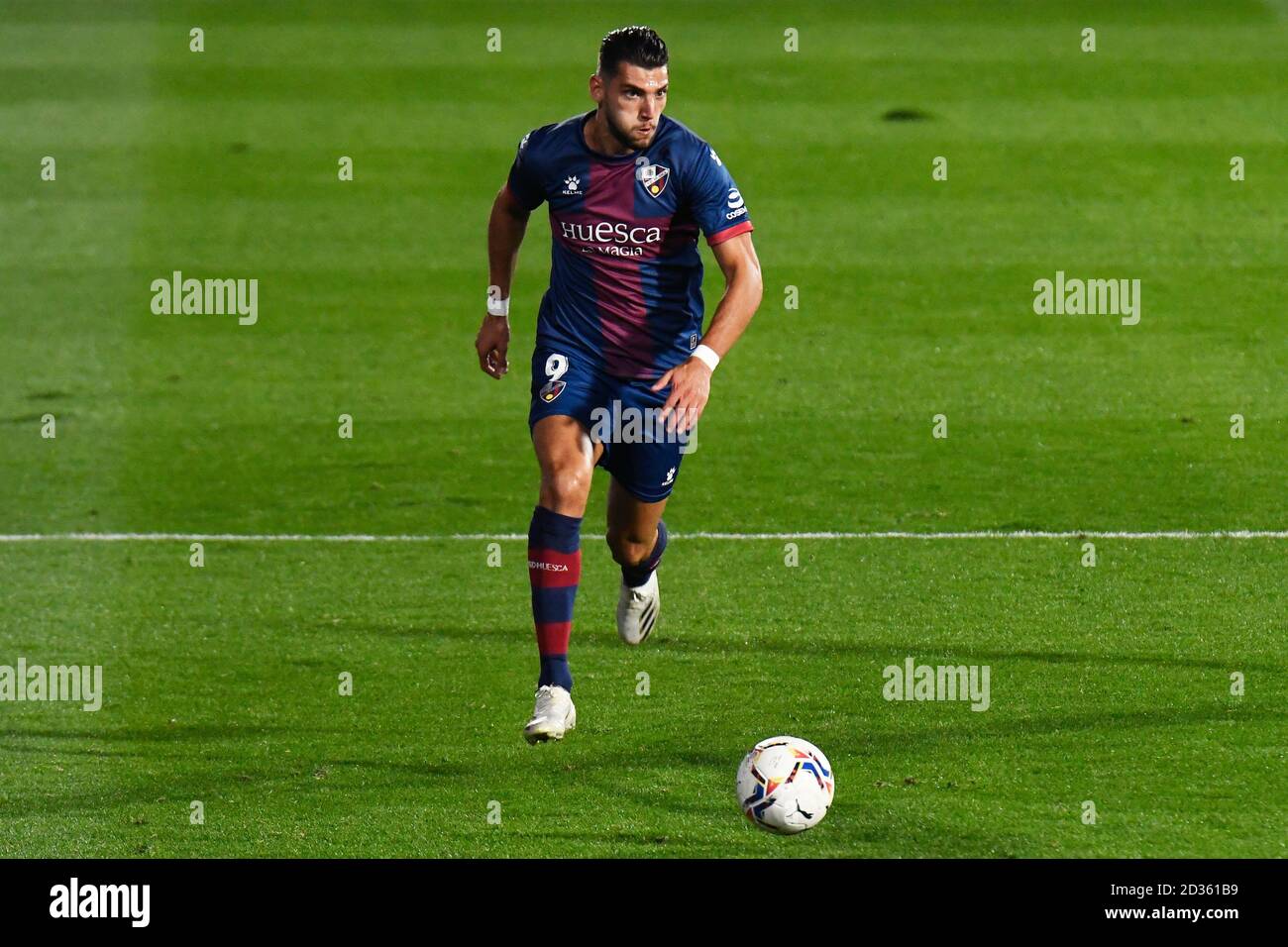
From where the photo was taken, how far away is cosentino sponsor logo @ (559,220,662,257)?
7.52 meters

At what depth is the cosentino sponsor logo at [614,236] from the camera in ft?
24.7

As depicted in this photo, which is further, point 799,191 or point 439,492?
point 799,191

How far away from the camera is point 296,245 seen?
1634cm

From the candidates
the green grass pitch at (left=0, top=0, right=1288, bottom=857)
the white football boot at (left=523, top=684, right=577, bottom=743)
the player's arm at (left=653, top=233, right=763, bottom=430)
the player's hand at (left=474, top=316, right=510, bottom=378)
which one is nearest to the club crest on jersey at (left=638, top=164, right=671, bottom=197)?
the player's arm at (left=653, top=233, right=763, bottom=430)

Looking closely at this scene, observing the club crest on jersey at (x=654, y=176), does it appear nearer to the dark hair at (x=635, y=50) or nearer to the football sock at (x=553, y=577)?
the dark hair at (x=635, y=50)

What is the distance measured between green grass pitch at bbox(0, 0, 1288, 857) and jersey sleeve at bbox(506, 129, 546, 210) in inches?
82.4

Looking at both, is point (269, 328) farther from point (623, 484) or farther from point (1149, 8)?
point (1149, 8)

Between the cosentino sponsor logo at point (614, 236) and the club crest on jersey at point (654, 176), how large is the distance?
17 cm

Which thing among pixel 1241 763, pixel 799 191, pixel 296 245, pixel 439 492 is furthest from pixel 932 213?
pixel 1241 763

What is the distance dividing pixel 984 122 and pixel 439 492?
27.9ft

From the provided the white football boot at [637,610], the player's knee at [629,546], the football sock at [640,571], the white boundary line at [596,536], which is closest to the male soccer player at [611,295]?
the player's knee at [629,546]

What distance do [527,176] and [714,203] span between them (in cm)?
78

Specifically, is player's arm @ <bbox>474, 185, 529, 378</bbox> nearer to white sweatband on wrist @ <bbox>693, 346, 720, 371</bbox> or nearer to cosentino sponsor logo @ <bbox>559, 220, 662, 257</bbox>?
cosentino sponsor logo @ <bbox>559, 220, 662, 257</bbox>

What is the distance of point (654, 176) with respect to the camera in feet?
24.3
